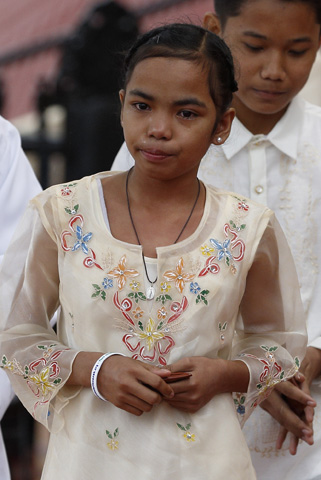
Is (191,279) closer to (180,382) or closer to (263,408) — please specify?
(180,382)

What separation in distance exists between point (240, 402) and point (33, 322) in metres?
0.57

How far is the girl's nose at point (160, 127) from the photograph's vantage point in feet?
8.19

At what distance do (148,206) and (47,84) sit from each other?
248 centimetres

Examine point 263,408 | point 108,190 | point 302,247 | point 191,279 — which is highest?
point 108,190

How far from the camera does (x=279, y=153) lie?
3521 millimetres

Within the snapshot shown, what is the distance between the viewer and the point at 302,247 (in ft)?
11.4

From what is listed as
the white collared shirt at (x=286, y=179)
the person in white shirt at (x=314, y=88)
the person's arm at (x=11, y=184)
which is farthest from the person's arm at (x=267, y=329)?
the person in white shirt at (x=314, y=88)

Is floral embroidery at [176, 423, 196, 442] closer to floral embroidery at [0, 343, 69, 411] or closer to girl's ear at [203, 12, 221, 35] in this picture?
floral embroidery at [0, 343, 69, 411]

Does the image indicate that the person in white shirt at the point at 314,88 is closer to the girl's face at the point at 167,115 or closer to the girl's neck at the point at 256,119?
the girl's neck at the point at 256,119

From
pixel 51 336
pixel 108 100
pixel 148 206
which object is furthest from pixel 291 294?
pixel 108 100

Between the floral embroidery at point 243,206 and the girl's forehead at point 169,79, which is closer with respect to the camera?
the girl's forehead at point 169,79

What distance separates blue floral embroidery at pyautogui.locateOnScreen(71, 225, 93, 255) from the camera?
257cm

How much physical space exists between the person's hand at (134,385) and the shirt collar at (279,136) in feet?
4.04

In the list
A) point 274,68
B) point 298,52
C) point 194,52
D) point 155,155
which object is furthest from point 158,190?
point 298,52
